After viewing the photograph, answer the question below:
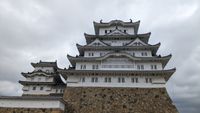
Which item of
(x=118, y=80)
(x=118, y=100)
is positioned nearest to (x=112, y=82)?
(x=118, y=80)

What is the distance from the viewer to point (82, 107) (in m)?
23.2

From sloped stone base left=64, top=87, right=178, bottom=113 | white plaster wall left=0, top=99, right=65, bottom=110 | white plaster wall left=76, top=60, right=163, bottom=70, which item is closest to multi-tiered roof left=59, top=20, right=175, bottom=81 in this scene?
white plaster wall left=76, top=60, right=163, bottom=70

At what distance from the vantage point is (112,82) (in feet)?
81.7

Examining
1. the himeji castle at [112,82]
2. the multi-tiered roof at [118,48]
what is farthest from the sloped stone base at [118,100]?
the multi-tiered roof at [118,48]

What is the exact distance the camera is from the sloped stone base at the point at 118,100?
2272 centimetres

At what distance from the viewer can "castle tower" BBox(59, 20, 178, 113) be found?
75.7ft

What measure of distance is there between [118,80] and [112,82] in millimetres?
877

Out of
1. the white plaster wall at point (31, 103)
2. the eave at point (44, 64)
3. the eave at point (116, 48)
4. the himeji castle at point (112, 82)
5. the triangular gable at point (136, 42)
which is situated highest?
the triangular gable at point (136, 42)

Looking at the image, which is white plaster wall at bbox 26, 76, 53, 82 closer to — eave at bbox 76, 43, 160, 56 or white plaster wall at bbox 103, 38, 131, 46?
eave at bbox 76, 43, 160, 56

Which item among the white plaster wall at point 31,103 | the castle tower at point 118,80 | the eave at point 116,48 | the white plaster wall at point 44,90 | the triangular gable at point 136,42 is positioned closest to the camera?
the white plaster wall at point 31,103

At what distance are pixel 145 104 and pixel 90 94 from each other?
7.24 meters

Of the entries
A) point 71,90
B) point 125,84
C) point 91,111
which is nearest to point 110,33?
point 125,84

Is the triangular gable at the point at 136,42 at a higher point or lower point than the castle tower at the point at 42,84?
higher

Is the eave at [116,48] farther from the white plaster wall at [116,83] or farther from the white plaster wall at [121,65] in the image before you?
the white plaster wall at [116,83]
